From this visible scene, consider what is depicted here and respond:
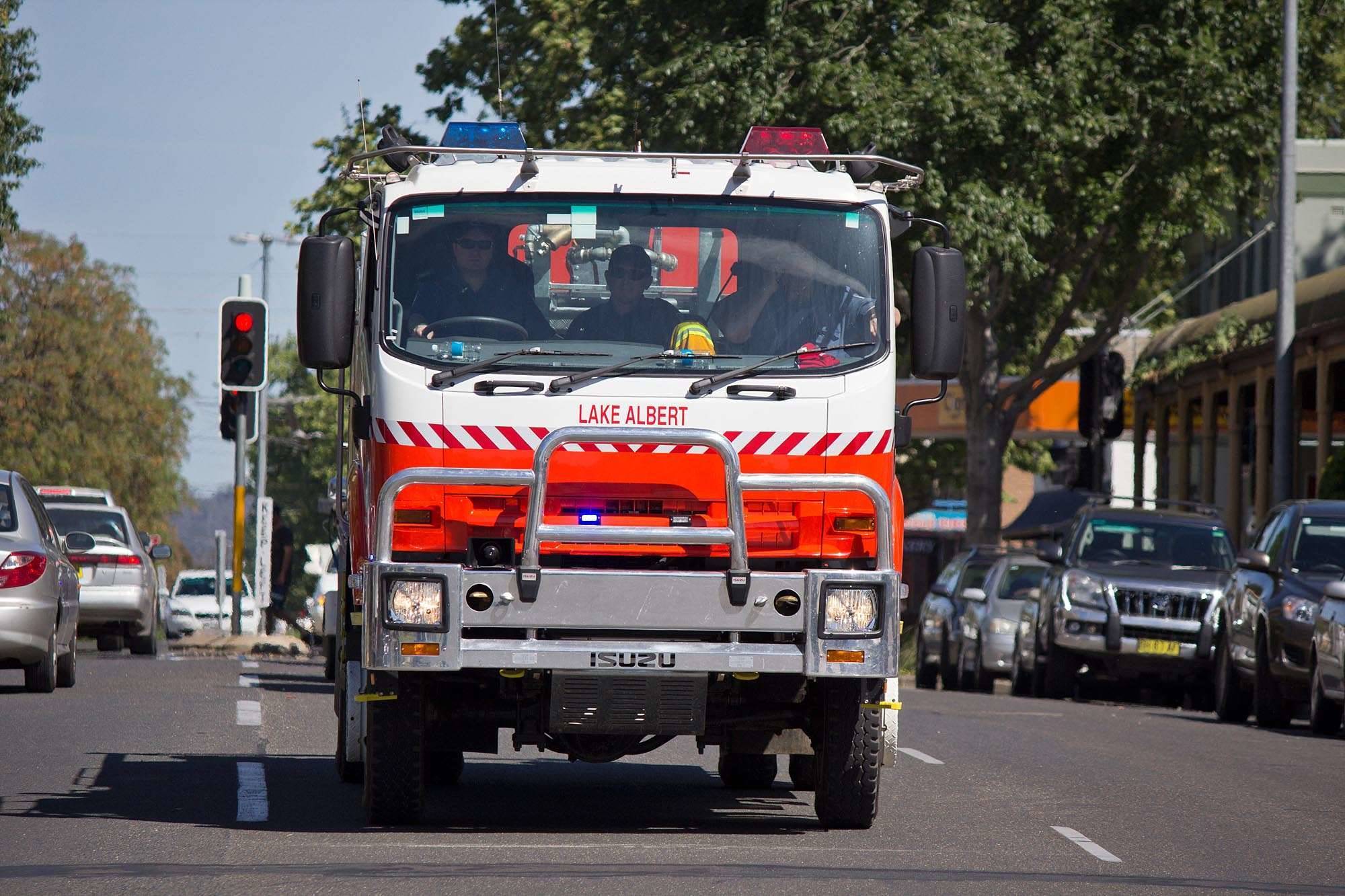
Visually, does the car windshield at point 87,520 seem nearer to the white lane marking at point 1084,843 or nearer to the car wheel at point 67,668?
the car wheel at point 67,668

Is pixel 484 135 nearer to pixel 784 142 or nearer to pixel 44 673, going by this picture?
pixel 784 142

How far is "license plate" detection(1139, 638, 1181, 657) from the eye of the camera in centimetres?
2341

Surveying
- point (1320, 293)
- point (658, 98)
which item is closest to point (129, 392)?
point (658, 98)

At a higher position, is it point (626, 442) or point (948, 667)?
point (626, 442)

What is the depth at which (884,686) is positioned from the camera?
9.69 metres

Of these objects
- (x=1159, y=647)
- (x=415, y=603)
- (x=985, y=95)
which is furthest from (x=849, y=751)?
(x=985, y=95)

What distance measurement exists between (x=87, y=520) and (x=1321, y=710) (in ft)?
43.0

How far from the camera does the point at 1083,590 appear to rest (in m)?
23.7

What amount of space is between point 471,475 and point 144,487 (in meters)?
55.7

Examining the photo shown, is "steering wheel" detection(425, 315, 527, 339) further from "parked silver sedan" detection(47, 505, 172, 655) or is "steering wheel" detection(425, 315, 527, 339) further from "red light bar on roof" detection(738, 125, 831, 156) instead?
"parked silver sedan" detection(47, 505, 172, 655)

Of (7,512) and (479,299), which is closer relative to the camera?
(479,299)

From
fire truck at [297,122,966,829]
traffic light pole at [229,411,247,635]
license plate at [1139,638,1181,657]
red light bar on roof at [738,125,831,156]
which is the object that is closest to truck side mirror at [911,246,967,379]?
fire truck at [297,122,966,829]

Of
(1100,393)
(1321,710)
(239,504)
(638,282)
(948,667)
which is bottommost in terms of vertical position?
(948,667)

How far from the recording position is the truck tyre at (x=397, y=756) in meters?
9.55
